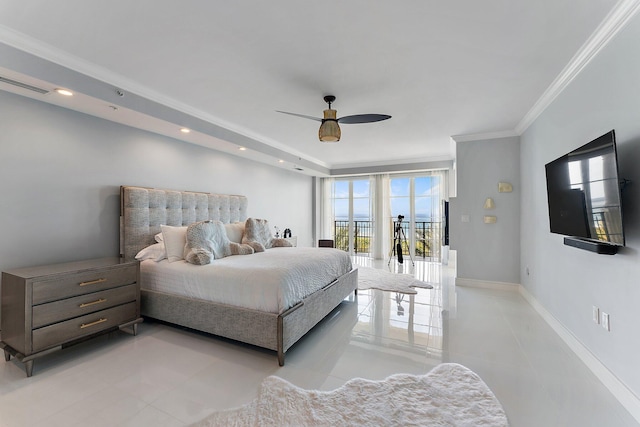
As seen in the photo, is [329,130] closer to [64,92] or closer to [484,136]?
[64,92]

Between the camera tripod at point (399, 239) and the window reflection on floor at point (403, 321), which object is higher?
the camera tripod at point (399, 239)

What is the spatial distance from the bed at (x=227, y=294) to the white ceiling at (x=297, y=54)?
1.04 m

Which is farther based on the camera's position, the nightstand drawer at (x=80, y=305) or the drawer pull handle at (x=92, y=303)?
the drawer pull handle at (x=92, y=303)

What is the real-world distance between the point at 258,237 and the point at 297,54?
8.24 feet

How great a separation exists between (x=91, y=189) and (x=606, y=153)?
4607mm

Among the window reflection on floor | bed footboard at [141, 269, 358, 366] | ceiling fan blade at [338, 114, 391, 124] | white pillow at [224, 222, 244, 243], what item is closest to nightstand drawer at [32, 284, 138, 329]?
bed footboard at [141, 269, 358, 366]

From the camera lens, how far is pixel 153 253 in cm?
327

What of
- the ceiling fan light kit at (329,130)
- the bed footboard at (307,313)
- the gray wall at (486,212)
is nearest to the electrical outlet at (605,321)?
the bed footboard at (307,313)

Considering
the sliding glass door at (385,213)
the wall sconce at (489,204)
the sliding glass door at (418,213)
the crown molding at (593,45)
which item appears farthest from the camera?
the sliding glass door at (385,213)

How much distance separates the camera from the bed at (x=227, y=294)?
95.1 inches

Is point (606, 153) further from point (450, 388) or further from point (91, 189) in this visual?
point (91, 189)

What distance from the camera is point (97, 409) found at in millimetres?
1763

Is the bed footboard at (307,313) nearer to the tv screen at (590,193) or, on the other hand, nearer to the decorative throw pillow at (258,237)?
the decorative throw pillow at (258,237)

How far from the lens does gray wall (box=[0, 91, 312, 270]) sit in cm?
255
